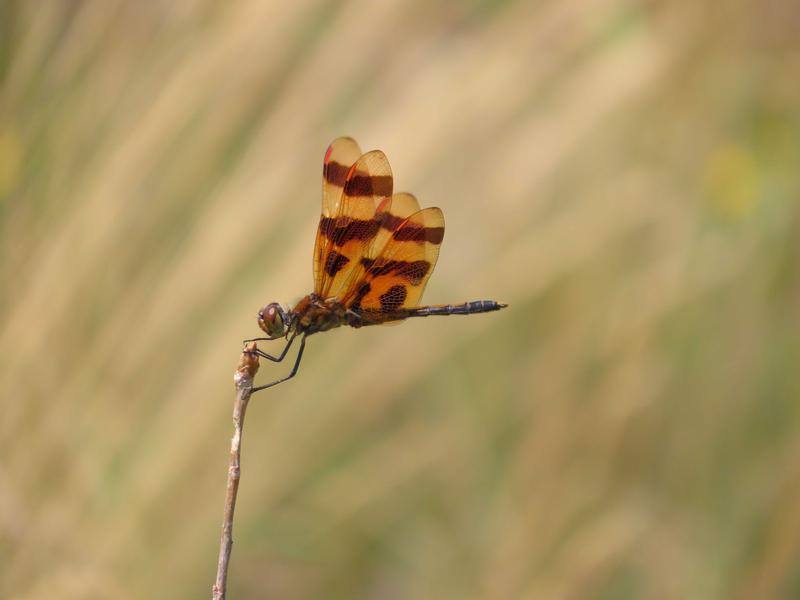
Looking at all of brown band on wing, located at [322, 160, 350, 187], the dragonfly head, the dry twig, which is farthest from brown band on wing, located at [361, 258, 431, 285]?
the dry twig

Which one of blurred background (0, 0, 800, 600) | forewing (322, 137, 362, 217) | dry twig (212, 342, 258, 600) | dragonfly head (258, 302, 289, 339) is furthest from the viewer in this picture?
blurred background (0, 0, 800, 600)

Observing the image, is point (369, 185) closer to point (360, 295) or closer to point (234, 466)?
point (360, 295)

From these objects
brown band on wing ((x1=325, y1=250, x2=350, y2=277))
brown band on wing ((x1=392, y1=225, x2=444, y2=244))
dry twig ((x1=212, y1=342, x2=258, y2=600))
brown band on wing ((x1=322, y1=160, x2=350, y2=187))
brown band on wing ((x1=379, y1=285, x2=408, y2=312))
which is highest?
brown band on wing ((x1=322, y1=160, x2=350, y2=187))

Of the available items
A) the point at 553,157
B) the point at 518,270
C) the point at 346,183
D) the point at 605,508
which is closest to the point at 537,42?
the point at 553,157

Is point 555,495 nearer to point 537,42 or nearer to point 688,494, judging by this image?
point 688,494

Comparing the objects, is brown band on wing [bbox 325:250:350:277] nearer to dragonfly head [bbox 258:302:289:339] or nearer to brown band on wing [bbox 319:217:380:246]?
brown band on wing [bbox 319:217:380:246]

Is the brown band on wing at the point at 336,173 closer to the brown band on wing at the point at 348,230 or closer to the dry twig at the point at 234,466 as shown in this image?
the brown band on wing at the point at 348,230

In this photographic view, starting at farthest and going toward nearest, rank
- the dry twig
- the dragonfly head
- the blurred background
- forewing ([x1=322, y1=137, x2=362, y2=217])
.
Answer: the blurred background → forewing ([x1=322, y1=137, x2=362, y2=217]) → the dragonfly head → the dry twig
